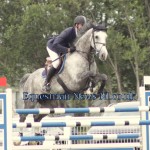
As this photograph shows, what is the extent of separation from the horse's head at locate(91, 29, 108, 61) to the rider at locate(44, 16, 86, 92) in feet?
1.26

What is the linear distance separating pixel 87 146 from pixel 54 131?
2.14 metres

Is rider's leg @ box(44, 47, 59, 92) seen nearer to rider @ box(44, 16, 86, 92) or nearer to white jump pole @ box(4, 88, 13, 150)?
rider @ box(44, 16, 86, 92)

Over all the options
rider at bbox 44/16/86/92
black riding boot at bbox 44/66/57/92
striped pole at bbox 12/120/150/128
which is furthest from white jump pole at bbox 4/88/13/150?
black riding boot at bbox 44/66/57/92

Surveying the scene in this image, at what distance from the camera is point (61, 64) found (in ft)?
26.4

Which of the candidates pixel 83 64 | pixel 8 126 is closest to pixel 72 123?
pixel 8 126

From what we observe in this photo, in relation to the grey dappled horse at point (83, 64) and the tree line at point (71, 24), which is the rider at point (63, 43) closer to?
the grey dappled horse at point (83, 64)

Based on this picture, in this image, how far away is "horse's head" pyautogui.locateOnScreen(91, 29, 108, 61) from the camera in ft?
23.7

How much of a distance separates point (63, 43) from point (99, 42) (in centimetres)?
66

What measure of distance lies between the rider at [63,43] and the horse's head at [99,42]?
15.2 inches

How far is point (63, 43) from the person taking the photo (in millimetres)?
7793

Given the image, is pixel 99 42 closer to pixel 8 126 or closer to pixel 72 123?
pixel 72 123

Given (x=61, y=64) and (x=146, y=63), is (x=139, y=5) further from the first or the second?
(x=61, y=64)

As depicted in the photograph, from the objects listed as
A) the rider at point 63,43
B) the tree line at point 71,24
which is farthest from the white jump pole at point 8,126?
the tree line at point 71,24

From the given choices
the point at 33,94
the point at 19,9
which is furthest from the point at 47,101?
the point at 19,9
